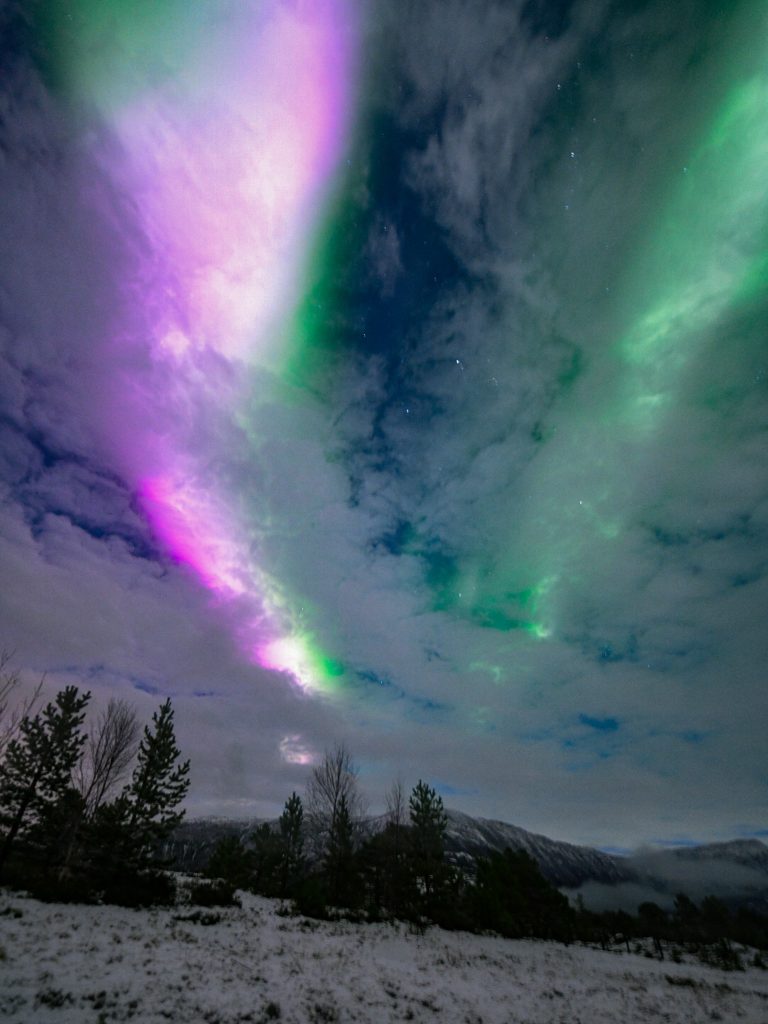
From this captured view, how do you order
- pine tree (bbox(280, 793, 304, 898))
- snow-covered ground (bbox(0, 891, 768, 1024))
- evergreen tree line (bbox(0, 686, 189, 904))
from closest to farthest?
snow-covered ground (bbox(0, 891, 768, 1024)) < evergreen tree line (bbox(0, 686, 189, 904)) < pine tree (bbox(280, 793, 304, 898))

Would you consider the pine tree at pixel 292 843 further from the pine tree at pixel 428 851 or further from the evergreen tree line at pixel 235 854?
the pine tree at pixel 428 851

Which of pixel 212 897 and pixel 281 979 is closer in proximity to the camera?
pixel 281 979

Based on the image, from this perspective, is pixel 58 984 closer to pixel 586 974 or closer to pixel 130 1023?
pixel 130 1023

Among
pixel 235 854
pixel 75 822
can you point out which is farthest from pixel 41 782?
pixel 235 854

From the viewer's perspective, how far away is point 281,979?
1266 cm

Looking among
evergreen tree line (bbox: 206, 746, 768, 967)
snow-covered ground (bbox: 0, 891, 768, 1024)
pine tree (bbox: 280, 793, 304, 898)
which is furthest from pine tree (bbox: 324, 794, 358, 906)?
snow-covered ground (bbox: 0, 891, 768, 1024)

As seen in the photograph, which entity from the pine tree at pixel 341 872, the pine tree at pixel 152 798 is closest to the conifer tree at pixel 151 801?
the pine tree at pixel 152 798

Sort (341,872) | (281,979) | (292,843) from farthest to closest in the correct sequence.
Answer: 1. (292,843)
2. (341,872)
3. (281,979)

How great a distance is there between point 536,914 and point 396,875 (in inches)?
553

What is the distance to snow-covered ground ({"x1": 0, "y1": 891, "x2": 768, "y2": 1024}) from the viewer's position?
9422 mm

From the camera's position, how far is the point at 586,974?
880 inches

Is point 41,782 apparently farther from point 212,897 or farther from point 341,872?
point 341,872

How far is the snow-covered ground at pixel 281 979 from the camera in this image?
Answer: 9.42 m

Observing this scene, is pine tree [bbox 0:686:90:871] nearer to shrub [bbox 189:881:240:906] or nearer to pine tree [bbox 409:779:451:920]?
shrub [bbox 189:881:240:906]
